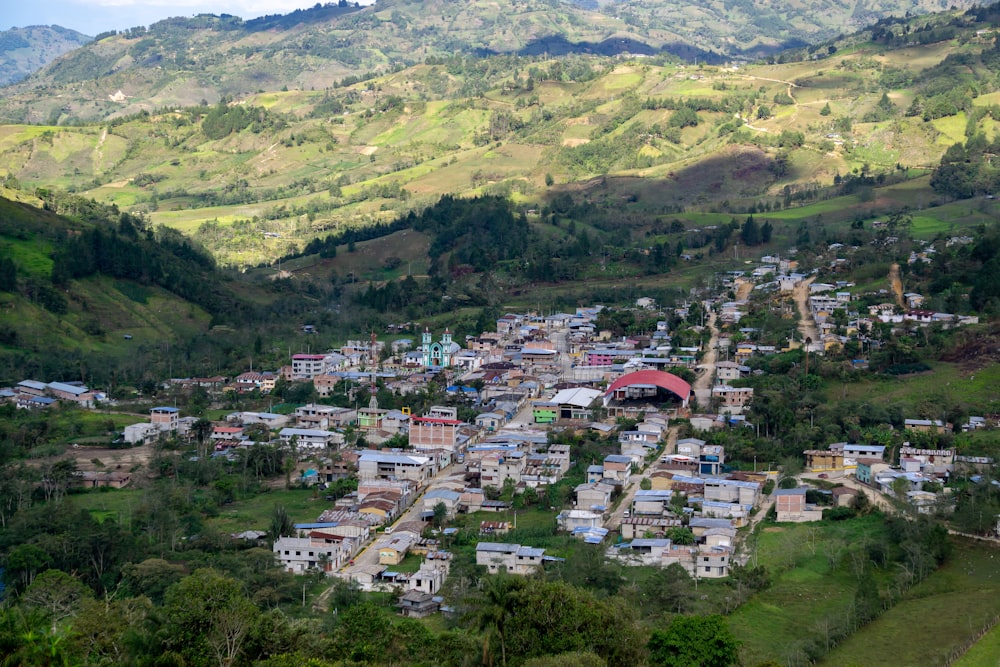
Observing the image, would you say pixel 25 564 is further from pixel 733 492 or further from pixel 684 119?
pixel 684 119

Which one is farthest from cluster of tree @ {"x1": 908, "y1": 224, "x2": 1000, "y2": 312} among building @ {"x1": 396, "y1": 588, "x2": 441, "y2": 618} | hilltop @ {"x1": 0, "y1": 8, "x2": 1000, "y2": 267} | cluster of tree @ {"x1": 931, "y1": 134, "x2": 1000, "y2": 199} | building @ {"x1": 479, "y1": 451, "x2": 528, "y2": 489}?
building @ {"x1": 396, "y1": 588, "x2": 441, "y2": 618}

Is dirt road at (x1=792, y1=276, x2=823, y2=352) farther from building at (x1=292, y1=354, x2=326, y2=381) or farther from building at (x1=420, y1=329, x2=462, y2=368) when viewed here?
building at (x1=292, y1=354, x2=326, y2=381)

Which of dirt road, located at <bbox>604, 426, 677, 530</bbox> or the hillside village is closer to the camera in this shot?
the hillside village

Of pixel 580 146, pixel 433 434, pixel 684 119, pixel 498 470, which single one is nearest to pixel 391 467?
pixel 498 470

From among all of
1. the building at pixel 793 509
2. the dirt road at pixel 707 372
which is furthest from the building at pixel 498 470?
the dirt road at pixel 707 372

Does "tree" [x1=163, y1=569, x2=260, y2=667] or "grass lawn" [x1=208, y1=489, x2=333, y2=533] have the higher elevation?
"grass lawn" [x1=208, y1=489, x2=333, y2=533]

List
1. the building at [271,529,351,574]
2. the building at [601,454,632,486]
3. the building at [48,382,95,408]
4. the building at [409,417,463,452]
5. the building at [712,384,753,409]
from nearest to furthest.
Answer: the building at [271,529,351,574] → the building at [601,454,632,486] → the building at [409,417,463,452] → the building at [712,384,753,409] → the building at [48,382,95,408]

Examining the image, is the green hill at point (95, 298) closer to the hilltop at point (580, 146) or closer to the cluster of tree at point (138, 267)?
the cluster of tree at point (138, 267)
